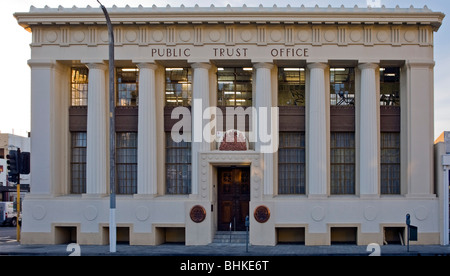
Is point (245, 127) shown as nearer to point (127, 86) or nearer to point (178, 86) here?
point (178, 86)

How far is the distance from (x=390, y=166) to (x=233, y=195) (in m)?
8.16

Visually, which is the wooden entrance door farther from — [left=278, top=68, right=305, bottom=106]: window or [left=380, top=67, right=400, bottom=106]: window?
[left=380, top=67, right=400, bottom=106]: window

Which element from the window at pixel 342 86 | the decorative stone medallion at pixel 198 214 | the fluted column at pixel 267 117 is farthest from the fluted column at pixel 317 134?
the decorative stone medallion at pixel 198 214

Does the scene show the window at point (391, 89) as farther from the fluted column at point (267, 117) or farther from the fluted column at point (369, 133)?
the fluted column at point (267, 117)

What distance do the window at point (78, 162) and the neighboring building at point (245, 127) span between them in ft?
0.43

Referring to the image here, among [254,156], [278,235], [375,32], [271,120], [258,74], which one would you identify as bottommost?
[278,235]

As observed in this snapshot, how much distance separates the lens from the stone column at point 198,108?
23500mm

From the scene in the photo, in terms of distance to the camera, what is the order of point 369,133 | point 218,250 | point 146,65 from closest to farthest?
point 218,250
point 369,133
point 146,65

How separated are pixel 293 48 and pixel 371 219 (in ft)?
30.1

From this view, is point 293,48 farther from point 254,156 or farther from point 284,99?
point 254,156

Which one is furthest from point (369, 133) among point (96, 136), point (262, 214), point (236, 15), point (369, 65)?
point (96, 136)

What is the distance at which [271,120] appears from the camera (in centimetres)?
2364

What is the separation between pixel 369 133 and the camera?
76.3 ft

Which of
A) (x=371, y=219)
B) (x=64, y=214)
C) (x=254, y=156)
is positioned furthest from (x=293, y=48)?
(x=64, y=214)
